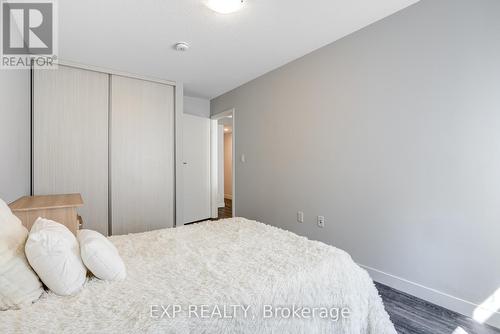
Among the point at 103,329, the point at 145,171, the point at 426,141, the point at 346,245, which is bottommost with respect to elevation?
the point at 346,245

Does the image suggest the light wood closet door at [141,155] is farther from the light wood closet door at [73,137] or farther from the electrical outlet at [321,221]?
the electrical outlet at [321,221]

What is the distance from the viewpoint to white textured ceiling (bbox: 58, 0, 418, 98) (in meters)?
1.92

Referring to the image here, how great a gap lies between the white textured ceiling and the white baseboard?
2309mm

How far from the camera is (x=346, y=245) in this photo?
7.98 ft

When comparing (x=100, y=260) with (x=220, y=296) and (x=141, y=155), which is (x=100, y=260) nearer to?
(x=220, y=296)

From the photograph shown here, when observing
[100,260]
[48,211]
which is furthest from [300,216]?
[48,211]

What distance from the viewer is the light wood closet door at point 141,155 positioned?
3.20m

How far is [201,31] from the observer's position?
2.28 meters

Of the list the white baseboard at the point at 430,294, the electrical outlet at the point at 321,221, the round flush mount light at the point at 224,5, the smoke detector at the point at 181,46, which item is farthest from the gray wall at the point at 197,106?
the white baseboard at the point at 430,294

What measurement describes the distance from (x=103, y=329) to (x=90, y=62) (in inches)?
124

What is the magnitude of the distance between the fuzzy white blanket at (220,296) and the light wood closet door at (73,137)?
1.81 m

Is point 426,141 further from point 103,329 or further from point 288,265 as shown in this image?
point 103,329

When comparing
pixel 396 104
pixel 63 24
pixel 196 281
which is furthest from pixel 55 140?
pixel 396 104

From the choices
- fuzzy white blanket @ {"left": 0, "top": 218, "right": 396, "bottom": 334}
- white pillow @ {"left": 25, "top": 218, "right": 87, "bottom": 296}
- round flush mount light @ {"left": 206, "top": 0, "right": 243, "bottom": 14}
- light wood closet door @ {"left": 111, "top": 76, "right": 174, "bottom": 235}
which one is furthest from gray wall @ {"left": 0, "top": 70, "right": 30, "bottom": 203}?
round flush mount light @ {"left": 206, "top": 0, "right": 243, "bottom": 14}
